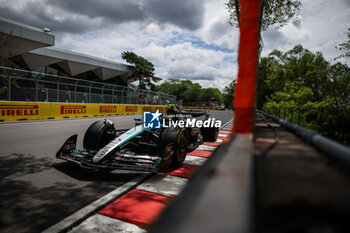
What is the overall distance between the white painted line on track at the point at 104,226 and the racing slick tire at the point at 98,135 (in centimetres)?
228

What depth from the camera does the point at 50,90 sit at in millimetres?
13961

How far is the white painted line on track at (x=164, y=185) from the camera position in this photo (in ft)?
9.92

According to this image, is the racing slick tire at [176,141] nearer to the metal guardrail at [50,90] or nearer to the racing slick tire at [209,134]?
the racing slick tire at [209,134]

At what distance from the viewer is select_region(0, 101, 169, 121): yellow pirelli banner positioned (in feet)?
35.3

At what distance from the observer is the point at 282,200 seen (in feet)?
1.98

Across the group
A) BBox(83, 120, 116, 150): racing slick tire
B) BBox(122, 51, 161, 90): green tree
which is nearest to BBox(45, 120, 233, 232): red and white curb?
BBox(83, 120, 116, 150): racing slick tire

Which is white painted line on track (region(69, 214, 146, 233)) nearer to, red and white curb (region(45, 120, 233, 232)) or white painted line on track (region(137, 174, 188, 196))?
red and white curb (region(45, 120, 233, 232))

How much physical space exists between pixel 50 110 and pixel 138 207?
12938 mm

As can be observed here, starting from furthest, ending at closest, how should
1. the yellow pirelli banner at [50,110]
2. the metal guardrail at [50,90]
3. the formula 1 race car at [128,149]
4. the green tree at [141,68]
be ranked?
the green tree at [141,68]
the metal guardrail at [50,90]
the yellow pirelli banner at [50,110]
the formula 1 race car at [128,149]

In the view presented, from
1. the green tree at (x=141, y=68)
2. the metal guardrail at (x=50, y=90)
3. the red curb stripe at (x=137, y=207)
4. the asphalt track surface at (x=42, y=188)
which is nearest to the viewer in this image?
the asphalt track surface at (x=42, y=188)

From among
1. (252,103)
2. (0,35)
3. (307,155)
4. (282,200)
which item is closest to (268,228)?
(282,200)

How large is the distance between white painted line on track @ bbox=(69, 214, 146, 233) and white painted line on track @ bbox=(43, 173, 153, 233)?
0.27ft

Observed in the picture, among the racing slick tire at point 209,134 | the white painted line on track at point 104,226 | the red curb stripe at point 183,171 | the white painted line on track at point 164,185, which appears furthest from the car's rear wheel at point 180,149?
the racing slick tire at point 209,134

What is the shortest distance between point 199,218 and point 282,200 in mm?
271
